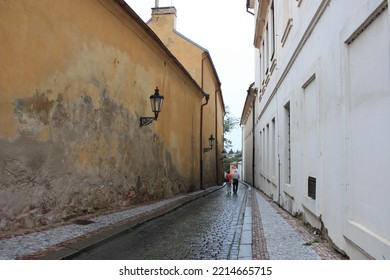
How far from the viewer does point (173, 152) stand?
1458 cm

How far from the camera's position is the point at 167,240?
20.8 ft

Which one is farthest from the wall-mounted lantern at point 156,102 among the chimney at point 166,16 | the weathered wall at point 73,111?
the chimney at point 166,16

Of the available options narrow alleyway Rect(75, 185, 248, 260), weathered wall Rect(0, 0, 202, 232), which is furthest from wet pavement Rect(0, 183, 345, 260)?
weathered wall Rect(0, 0, 202, 232)

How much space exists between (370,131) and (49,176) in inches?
195

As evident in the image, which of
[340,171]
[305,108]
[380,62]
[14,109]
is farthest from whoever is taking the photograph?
[305,108]

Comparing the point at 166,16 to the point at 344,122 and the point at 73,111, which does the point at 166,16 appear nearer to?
the point at 73,111

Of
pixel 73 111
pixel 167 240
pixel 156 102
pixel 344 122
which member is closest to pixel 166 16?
pixel 156 102

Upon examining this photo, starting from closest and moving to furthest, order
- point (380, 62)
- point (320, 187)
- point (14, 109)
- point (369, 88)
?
point (380, 62)
point (369, 88)
point (14, 109)
point (320, 187)

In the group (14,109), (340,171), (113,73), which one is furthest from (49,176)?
(340,171)

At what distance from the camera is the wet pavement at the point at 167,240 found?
5.06 m

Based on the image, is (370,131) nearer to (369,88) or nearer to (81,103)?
(369,88)

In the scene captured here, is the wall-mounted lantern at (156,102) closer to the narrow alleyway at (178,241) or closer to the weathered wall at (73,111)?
the weathered wall at (73,111)
